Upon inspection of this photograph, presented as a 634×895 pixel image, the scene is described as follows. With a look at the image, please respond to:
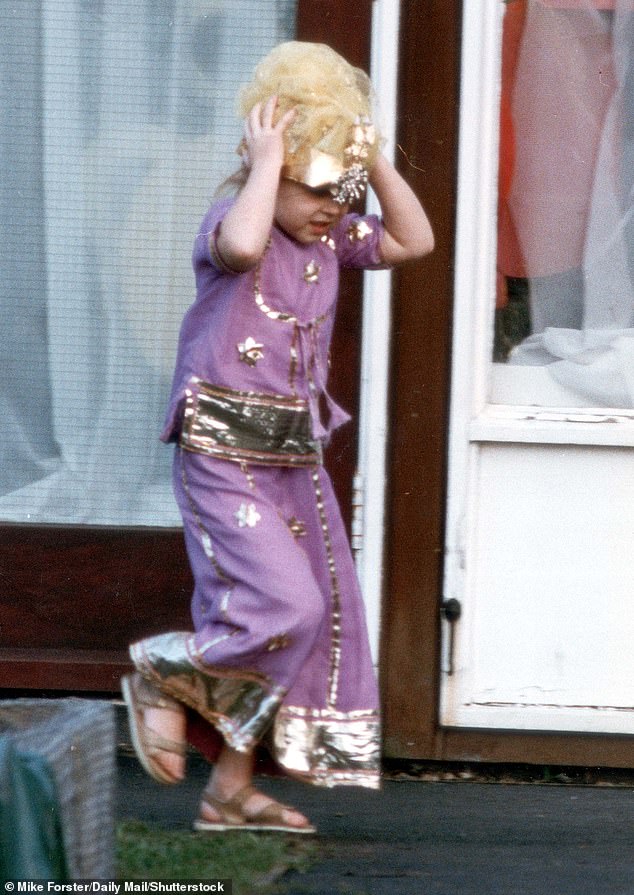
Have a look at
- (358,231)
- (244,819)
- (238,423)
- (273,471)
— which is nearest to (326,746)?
(244,819)

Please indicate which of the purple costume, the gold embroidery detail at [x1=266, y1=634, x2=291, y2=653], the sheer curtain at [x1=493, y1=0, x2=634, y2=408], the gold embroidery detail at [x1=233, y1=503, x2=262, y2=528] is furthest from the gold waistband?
the sheer curtain at [x1=493, y1=0, x2=634, y2=408]

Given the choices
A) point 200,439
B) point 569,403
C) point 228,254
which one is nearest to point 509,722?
point 569,403

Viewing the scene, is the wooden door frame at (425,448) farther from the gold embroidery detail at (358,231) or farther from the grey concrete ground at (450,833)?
the gold embroidery detail at (358,231)

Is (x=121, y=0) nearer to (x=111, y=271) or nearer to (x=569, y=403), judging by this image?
(x=111, y=271)

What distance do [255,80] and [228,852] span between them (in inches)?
62.7

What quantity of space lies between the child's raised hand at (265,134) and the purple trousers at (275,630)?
62 centimetres

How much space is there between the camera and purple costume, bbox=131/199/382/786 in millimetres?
3070

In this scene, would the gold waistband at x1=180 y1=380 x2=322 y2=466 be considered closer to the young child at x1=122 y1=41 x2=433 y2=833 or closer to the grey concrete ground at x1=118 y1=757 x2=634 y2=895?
the young child at x1=122 y1=41 x2=433 y2=833

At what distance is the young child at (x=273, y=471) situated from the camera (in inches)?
120

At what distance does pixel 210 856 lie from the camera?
3084 mm

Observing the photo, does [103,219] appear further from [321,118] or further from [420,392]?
[321,118]

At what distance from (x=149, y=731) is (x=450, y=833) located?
74 centimetres

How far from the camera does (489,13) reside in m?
3.76

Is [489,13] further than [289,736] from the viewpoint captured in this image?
Yes
